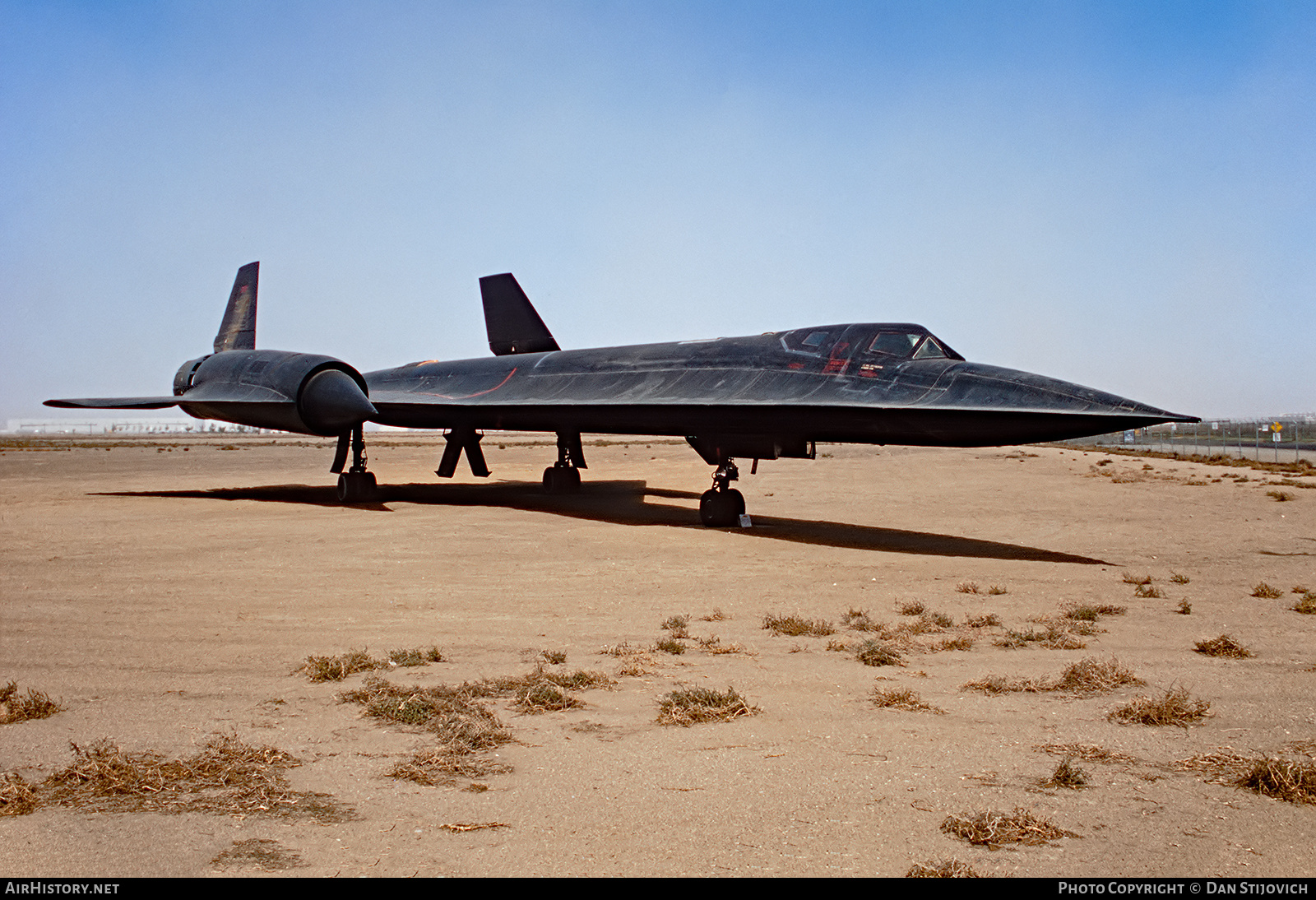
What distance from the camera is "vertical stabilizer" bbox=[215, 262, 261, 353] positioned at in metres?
20.4

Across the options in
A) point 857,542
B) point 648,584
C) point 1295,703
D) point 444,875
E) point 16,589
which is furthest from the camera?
point 857,542

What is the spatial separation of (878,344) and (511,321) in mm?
12041

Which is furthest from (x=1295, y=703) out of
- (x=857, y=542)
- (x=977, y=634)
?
(x=857, y=542)

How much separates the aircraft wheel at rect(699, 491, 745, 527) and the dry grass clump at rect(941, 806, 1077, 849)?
35.2ft

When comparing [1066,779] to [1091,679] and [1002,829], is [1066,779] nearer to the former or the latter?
[1002,829]

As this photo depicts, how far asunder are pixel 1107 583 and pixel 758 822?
24.5 feet

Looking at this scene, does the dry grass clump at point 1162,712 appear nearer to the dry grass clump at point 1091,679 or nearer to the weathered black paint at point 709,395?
the dry grass clump at point 1091,679

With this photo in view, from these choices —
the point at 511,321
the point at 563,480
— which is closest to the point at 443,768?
the point at 563,480

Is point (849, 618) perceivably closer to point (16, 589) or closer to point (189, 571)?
point (189, 571)

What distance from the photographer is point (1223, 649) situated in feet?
21.2

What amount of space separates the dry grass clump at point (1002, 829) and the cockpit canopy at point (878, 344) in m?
9.53

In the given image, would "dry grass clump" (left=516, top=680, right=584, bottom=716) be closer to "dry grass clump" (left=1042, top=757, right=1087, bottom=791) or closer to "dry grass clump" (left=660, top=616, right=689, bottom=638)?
"dry grass clump" (left=660, top=616, right=689, bottom=638)

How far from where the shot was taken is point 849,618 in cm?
777

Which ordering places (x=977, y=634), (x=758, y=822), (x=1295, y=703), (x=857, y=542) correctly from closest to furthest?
1. (x=758, y=822)
2. (x=1295, y=703)
3. (x=977, y=634)
4. (x=857, y=542)
